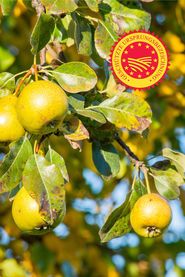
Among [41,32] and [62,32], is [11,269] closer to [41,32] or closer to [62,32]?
[62,32]

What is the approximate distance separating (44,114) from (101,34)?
0.32m

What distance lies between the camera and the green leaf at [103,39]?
1057mm

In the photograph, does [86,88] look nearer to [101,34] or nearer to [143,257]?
[101,34]

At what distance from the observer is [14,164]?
2.97 ft

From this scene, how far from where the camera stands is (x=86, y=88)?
955 mm

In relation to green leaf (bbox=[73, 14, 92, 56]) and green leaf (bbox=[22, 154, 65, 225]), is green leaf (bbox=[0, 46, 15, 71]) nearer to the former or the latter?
green leaf (bbox=[73, 14, 92, 56])

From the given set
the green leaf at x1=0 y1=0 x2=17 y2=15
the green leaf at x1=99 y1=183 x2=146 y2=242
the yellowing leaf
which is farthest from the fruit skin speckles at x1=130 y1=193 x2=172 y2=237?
the yellowing leaf

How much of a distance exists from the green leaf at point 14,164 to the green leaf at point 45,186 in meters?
0.02

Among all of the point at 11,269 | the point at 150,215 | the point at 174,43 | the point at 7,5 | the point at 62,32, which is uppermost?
the point at 7,5

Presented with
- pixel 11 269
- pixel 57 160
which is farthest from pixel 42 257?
pixel 57 160

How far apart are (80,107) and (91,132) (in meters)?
0.17

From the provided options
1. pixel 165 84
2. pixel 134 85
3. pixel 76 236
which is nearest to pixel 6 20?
pixel 165 84

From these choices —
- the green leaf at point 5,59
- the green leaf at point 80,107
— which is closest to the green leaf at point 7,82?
the green leaf at point 80,107

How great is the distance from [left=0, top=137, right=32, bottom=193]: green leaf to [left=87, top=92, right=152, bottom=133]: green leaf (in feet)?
0.65
